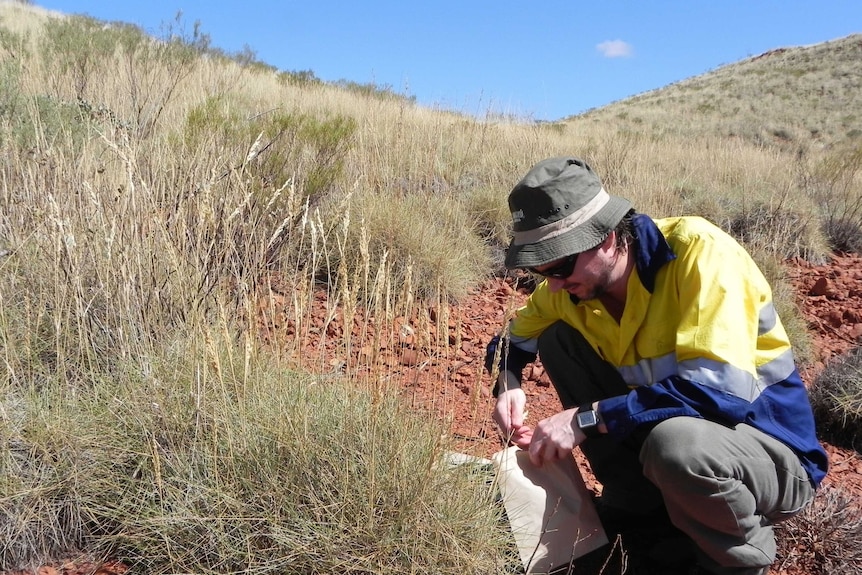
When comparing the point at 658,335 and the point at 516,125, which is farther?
the point at 516,125

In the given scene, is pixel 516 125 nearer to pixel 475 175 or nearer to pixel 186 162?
pixel 475 175

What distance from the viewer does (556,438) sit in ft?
6.10

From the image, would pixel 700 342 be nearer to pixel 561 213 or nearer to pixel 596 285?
pixel 596 285

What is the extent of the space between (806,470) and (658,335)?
1.95 ft

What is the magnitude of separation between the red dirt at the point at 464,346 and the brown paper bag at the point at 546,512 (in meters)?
0.16

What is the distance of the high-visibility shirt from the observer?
1711 mm

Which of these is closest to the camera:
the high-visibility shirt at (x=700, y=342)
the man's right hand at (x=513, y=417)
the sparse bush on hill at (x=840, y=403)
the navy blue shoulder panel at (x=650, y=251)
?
the high-visibility shirt at (x=700, y=342)

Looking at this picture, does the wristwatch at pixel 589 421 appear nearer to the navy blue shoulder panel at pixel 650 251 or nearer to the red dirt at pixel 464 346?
the red dirt at pixel 464 346

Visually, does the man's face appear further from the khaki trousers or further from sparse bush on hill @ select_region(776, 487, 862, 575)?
sparse bush on hill @ select_region(776, 487, 862, 575)

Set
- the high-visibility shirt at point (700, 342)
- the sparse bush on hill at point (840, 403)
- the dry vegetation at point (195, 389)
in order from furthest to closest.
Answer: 1. the sparse bush on hill at point (840, 403)
2. the dry vegetation at point (195, 389)
3. the high-visibility shirt at point (700, 342)

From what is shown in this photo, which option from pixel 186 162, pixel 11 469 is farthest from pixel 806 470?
pixel 186 162

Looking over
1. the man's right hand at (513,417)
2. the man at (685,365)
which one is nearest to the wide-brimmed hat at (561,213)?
the man at (685,365)

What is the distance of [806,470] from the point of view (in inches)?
75.9

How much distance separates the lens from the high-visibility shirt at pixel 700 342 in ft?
5.61
